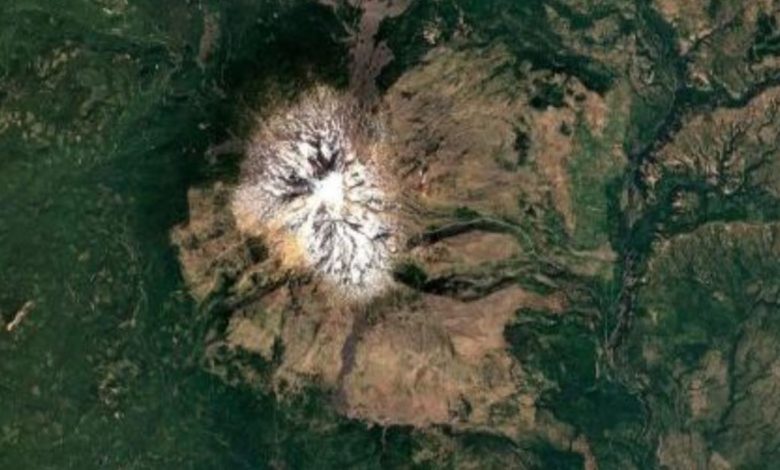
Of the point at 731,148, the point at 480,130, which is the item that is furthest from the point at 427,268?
the point at 731,148

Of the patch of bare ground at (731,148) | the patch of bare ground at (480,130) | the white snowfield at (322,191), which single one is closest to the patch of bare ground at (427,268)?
the patch of bare ground at (480,130)

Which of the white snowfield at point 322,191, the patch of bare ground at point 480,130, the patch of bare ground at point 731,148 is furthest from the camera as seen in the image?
the patch of bare ground at point 731,148

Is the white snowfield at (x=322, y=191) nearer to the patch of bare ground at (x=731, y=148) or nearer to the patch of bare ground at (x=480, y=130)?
the patch of bare ground at (x=480, y=130)

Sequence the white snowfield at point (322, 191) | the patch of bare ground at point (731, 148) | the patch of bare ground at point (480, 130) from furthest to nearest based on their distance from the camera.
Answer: the patch of bare ground at point (731, 148), the patch of bare ground at point (480, 130), the white snowfield at point (322, 191)

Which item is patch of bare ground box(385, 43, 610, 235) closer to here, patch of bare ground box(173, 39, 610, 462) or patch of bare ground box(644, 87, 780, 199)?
patch of bare ground box(173, 39, 610, 462)

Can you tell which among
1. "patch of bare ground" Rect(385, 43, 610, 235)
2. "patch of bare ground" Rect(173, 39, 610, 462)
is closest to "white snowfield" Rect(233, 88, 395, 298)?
"patch of bare ground" Rect(173, 39, 610, 462)

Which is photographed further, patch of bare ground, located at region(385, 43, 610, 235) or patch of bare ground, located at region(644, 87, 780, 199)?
patch of bare ground, located at region(644, 87, 780, 199)

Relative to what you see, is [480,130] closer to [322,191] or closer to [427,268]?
[427,268]

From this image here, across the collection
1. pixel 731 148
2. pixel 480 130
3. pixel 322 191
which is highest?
pixel 731 148
